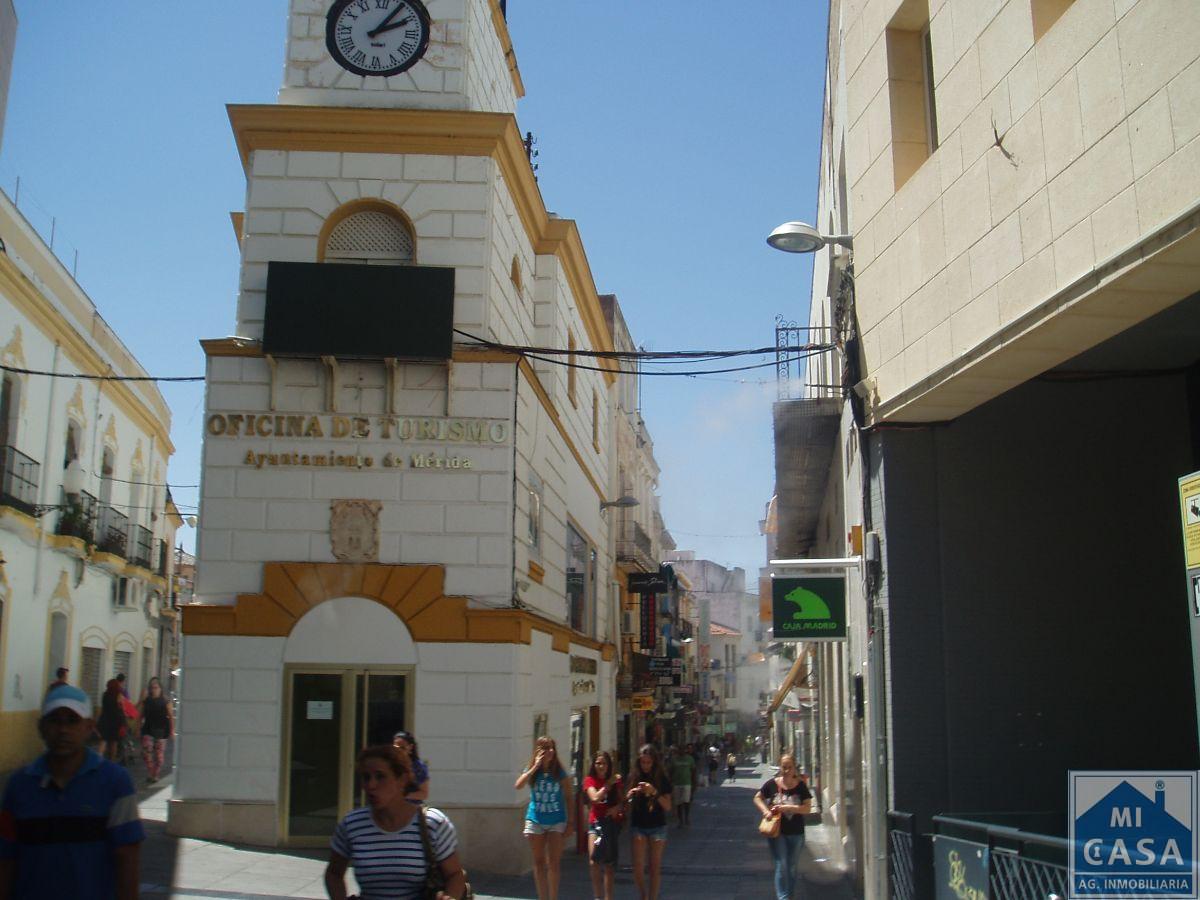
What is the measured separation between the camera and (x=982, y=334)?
29.2ft

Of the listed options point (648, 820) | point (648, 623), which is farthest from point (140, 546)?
point (648, 820)

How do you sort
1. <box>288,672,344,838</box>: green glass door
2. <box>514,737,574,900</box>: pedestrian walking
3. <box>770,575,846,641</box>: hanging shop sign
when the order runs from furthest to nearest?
<box>288,672,344,838</box>: green glass door < <box>770,575,846,641</box>: hanging shop sign < <box>514,737,574,900</box>: pedestrian walking

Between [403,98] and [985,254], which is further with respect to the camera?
[403,98]

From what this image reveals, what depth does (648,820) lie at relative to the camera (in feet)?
39.1

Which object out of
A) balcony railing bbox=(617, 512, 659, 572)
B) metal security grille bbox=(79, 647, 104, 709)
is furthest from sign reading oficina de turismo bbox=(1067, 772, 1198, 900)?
balcony railing bbox=(617, 512, 659, 572)

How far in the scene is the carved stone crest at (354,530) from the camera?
50.1 feet

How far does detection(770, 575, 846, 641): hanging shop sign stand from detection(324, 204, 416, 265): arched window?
6.74 metres

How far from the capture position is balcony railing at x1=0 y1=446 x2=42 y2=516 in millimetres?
20269

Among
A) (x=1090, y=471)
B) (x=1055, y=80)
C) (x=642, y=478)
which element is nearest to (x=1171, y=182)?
(x=1055, y=80)

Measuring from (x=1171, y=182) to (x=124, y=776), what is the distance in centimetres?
608

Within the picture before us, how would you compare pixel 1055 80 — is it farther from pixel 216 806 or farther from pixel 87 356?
pixel 87 356

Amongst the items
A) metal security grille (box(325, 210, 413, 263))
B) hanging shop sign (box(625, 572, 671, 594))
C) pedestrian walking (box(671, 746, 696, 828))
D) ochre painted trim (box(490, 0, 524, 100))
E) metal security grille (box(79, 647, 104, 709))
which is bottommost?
pedestrian walking (box(671, 746, 696, 828))

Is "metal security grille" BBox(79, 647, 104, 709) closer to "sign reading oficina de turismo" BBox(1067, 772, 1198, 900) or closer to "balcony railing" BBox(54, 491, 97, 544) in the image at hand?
"balcony railing" BBox(54, 491, 97, 544)

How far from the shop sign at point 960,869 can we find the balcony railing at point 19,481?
1671cm
